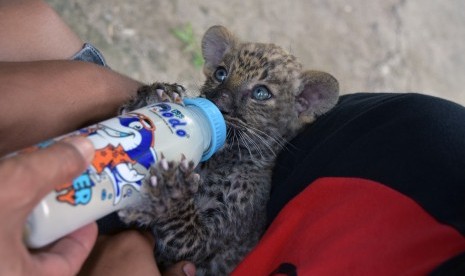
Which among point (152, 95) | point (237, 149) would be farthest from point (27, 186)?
point (237, 149)

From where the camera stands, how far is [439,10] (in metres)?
6.02

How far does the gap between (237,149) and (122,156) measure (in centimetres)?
107

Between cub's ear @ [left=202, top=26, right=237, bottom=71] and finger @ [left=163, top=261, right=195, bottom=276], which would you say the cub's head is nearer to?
cub's ear @ [left=202, top=26, right=237, bottom=71]

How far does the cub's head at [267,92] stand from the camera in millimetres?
2490

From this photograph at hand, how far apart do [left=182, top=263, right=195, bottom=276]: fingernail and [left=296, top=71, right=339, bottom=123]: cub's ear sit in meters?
0.96

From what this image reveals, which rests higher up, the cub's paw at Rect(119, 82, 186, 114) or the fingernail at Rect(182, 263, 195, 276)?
the cub's paw at Rect(119, 82, 186, 114)

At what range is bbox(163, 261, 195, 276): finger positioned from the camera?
2107 millimetres

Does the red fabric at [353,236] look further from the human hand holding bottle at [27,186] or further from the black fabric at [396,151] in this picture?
the human hand holding bottle at [27,186]

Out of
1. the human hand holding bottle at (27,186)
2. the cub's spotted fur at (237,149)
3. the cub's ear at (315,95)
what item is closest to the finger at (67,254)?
the human hand holding bottle at (27,186)

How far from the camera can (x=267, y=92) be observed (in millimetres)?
2637

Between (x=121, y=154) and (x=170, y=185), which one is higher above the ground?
(x=121, y=154)

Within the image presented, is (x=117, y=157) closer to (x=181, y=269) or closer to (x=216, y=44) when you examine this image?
(x=181, y=269)

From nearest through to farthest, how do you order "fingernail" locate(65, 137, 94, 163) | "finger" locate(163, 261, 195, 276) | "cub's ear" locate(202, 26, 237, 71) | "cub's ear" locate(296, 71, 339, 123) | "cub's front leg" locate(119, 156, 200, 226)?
"fingernail" locate(65, 137, 94, 163) → "cub's front leg" locate(119, 156, 200, 226) → "finger" locate(163, 261, 195, 276) → "cub's ear" locate(296, 71, 339, 123) → "cub's ear" locate(202, 26, 237, 71)

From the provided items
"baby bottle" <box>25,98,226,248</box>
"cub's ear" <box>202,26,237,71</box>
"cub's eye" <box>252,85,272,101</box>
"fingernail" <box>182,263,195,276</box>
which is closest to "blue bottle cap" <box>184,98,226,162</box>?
"baby bottle" <box>25,98,226,248</box>
